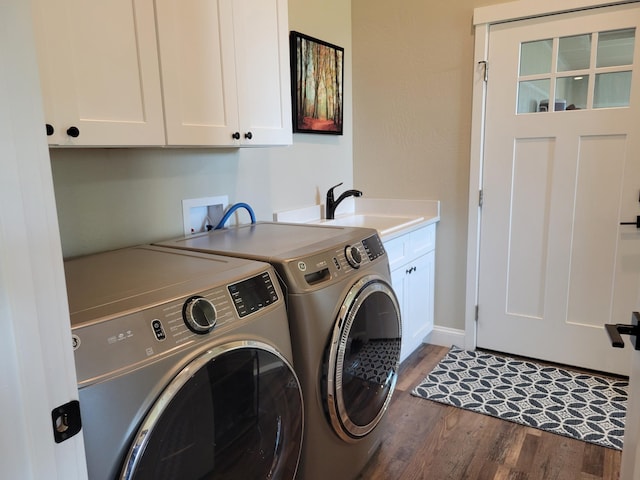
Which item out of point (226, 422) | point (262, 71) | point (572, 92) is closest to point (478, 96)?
point (572, 92)

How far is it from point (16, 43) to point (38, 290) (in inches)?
11.8

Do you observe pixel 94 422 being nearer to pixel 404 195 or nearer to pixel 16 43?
pixel 16 43

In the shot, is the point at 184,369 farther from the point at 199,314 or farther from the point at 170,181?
the point at 170,181

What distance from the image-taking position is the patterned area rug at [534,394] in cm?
218

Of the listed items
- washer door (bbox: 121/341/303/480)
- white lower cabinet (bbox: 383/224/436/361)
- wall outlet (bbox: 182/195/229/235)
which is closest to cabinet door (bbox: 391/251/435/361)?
white lower cabinet (bbox: 383/224/436/361)

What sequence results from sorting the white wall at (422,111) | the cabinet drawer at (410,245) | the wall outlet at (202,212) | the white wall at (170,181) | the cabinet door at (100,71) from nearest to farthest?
the cabinet door at (100,71) < the white wall at (170,181) < the wall outlet at (202,212) < the cabinet drawer at (410,245) < the white wall at (422,111)

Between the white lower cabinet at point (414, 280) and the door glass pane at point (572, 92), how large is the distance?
3.40 ft

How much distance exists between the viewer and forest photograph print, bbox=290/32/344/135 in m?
2.61

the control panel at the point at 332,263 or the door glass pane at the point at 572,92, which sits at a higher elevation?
the door glass pane at the point at 572,92

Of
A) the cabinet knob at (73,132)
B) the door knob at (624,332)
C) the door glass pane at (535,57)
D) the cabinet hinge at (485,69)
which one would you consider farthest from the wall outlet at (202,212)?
the door glass pane at (535,57)

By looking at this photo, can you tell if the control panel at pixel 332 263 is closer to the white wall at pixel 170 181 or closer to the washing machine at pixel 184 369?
the washing machine at pixel 184 369

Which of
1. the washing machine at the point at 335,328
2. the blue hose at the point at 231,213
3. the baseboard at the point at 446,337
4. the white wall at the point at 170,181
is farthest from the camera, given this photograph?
the baseboard at the point at 446,337

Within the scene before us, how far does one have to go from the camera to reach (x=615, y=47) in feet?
7.84

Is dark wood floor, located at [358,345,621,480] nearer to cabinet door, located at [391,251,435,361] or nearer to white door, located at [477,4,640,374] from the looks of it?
cabinet door, located at [391,251,435,361]
